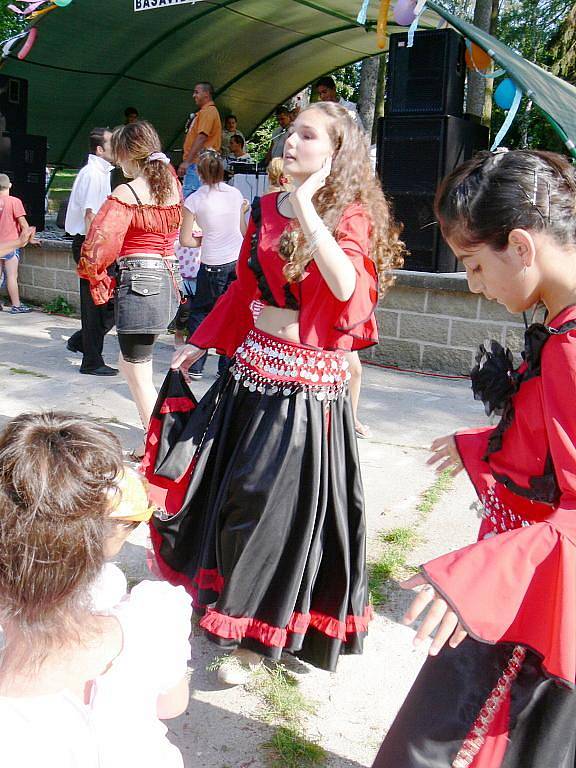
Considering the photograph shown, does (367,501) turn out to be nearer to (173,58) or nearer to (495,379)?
(495,379)

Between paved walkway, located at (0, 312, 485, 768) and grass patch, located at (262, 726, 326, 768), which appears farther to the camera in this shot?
paved walkway, located at (0, 312, 485, 768)

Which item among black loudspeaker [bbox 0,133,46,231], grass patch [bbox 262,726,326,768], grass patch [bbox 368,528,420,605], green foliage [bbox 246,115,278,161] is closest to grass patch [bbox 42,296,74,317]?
black loudspeaker [bbox 0,133,46,231]

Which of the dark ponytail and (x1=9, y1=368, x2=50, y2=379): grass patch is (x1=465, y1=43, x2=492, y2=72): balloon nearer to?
(x1=9, y1=368, x2=50, y2=379): grass patch

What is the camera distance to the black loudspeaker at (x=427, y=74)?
23.8 feet

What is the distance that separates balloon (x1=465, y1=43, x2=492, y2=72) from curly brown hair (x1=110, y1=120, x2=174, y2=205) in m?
4.10

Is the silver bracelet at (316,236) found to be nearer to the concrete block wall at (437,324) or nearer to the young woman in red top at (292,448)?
the young woman in red top at (292,448)

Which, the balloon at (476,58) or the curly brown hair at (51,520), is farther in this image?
the balloon at (476,58)

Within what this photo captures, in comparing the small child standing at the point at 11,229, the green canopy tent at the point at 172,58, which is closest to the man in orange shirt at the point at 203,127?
the green canopy tent at the point at 172,58

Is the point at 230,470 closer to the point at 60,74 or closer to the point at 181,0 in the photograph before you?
the point at 181,0

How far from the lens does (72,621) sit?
1.36 meters

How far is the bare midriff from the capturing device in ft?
8.82

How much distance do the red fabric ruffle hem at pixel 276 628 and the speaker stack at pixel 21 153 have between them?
9467mm

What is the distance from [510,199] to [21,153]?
10.7 meters

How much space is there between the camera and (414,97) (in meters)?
7.40
